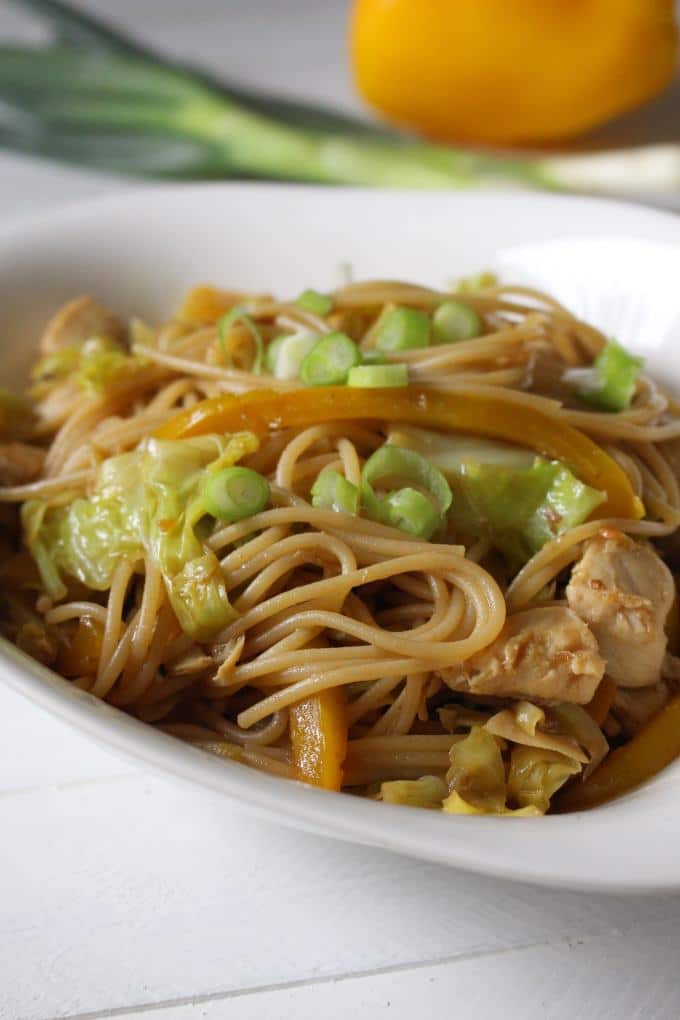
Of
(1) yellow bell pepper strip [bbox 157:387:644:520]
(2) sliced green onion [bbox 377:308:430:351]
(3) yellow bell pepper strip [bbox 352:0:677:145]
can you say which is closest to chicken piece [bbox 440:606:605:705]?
(1) yellow bell pepper strip [bbox 157:387:644:520]

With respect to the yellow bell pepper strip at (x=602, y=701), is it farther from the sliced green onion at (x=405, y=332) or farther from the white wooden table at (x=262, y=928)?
the sliced green onion at (x=405, y=332)

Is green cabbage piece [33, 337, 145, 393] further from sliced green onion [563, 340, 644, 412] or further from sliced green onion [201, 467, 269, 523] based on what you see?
sliced green onion [563, 340, 644, 412]

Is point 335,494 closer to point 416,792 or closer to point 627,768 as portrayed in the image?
point 416,792

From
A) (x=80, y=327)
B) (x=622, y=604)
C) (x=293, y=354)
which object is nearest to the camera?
(x=622, y=604)

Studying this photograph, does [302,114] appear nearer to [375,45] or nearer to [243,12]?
[375,45]

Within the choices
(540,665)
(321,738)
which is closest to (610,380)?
(540,665)
